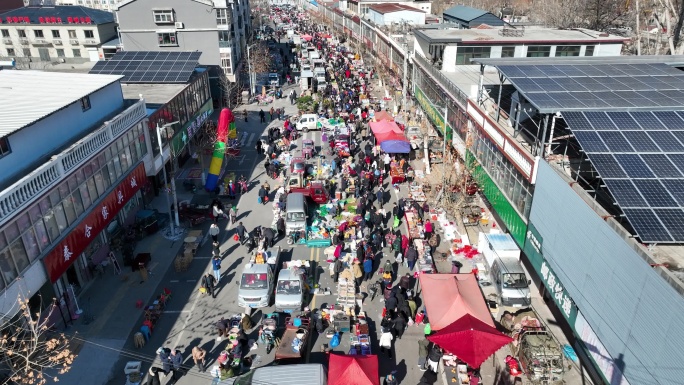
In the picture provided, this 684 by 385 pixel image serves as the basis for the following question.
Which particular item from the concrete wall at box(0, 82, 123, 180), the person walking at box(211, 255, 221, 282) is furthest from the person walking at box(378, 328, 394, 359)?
the concrete wall at box(0, 82, 123, 180)

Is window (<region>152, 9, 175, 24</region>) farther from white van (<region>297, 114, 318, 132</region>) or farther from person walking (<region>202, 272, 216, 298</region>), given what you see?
person walking (<region>202, 272, 216, 298</region>)

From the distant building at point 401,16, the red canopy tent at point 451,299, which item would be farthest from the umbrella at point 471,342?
the distant building at point 401,16

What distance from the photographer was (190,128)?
35.4 meters

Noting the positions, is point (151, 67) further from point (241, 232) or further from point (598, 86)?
point (598, 86)

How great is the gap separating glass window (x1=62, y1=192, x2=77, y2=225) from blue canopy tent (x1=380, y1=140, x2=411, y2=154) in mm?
20033

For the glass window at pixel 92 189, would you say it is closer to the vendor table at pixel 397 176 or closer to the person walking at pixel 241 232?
the person walking at pixel 241 232

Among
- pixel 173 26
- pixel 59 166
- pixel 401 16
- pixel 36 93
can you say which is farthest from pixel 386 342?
pixel 401 16

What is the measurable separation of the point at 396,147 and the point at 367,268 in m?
13.8

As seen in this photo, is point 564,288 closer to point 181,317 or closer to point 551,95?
point 551,95

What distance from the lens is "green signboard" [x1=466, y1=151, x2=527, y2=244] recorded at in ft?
67.9

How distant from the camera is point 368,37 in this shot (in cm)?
7531

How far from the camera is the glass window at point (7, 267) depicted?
14.9 meters

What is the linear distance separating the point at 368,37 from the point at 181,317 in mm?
64659

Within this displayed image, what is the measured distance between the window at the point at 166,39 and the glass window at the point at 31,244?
38.1 meters
